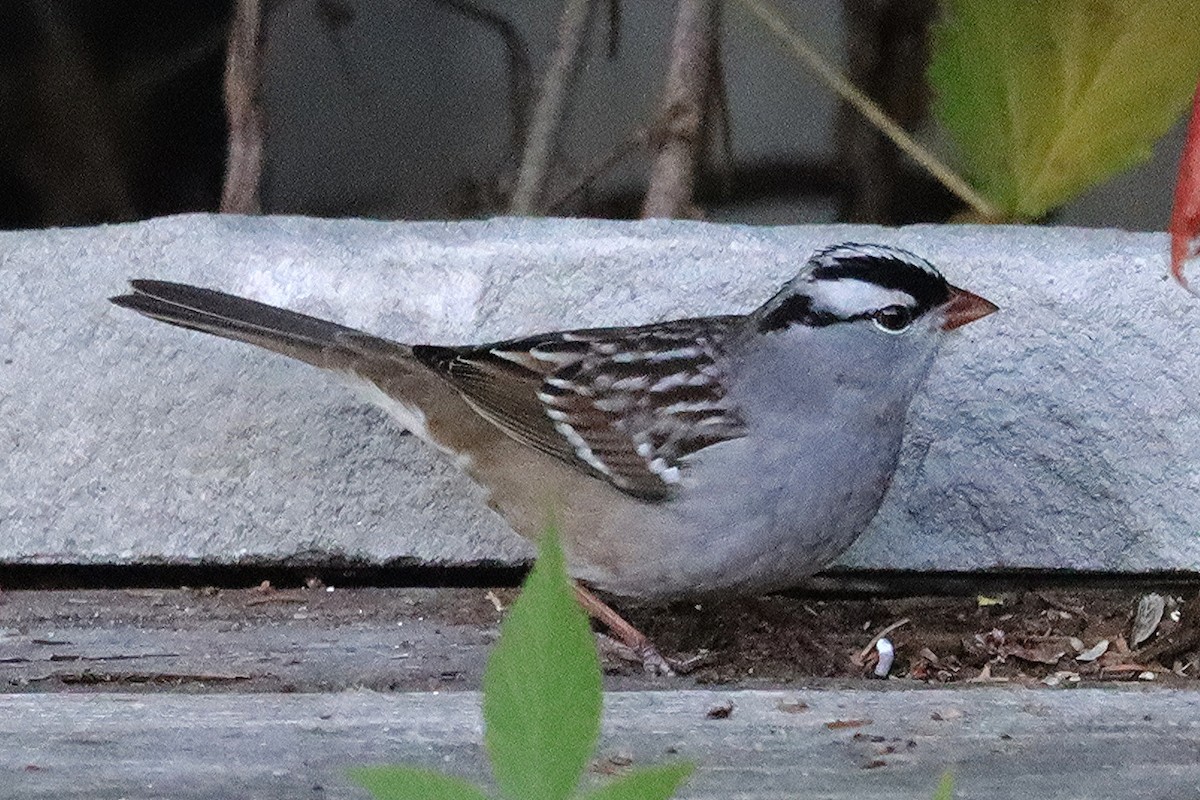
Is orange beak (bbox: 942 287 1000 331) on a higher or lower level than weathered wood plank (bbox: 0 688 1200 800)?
higher

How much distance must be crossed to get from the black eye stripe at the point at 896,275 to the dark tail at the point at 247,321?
60 cm

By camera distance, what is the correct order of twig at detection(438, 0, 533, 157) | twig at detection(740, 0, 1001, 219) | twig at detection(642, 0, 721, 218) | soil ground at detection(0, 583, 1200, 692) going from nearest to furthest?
soil ground at detection(0, 583, 1200, 692), twig at detection(740, 0, 1001, 219), twig at detection(642, 0, 721, 218), twig at detection(438, 0, 533, 157)

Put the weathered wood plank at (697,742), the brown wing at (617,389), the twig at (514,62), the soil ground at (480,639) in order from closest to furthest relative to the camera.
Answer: the weathered wood plank at (697,742), the soil ground at (480,639), the brown wing at (617,389), the twig at (514,62)

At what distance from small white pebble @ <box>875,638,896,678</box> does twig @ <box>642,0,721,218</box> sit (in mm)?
876

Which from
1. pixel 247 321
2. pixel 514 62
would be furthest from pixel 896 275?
pixel 514 62

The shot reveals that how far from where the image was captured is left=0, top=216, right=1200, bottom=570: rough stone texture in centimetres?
213

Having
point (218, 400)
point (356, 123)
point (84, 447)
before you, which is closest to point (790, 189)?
point (356, 123)

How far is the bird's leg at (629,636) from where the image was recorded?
2.00m

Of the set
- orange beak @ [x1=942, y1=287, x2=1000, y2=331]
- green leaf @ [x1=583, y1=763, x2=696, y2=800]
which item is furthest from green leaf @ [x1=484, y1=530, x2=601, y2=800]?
orange beak @ [x1=942, y1=287, x2=1000, y2=331]

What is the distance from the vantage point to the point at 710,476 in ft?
6.59

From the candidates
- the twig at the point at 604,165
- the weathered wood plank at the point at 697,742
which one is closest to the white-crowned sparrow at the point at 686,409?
the weathered wood plank at the point at 697,742

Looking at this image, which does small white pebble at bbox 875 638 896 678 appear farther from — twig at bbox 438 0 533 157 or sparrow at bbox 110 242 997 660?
twig at bbox 438 0 533 157

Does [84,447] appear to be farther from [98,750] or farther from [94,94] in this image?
[94,94]

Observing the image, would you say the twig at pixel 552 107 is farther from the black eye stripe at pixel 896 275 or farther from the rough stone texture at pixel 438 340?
the black eye stripe at pixel 896 275
